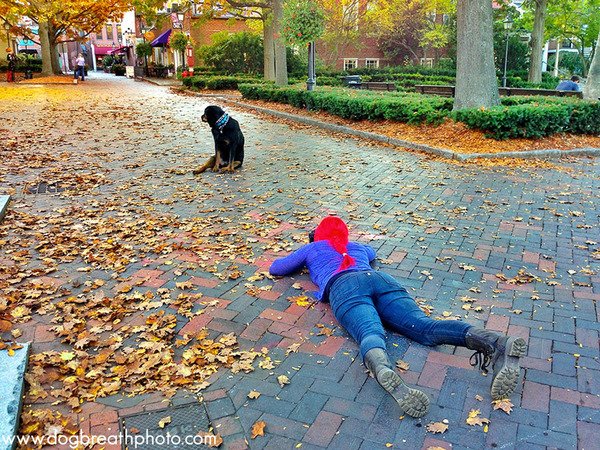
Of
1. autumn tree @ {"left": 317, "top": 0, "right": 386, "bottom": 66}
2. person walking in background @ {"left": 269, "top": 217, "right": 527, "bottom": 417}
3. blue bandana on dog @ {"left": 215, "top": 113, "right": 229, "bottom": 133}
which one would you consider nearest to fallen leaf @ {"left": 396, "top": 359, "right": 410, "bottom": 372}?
person walking in background @ {"left": 269, "top": 217, "right": 527, "bottom": 417}

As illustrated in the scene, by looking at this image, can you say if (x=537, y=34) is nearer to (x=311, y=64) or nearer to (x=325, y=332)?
(x=311, y=64)

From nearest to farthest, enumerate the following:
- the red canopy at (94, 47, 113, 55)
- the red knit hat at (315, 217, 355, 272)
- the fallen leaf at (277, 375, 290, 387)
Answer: the fallen leaf at (277, 375, 290, 387) → the red knit hat at (315, 217, 355, 272) → the red canopy at (94, 47, 113, 55)

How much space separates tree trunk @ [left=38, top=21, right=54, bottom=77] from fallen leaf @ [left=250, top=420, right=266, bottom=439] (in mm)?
37733

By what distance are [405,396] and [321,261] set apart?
1408 mm

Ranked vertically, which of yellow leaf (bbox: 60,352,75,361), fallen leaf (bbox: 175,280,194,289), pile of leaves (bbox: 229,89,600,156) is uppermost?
pile of leaves (bbox: 229,89,600,156)

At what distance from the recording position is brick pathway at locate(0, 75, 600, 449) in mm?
2689

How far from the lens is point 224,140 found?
7863mm

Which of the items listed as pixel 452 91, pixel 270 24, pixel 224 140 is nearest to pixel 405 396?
pixel 224 140

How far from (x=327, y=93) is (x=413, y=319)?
1215cm

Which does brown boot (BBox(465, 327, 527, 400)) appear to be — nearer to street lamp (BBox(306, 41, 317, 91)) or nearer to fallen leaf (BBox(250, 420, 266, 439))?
fallen leaf (BBox(250, 420, 266, 439))

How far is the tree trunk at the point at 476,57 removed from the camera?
10.4m

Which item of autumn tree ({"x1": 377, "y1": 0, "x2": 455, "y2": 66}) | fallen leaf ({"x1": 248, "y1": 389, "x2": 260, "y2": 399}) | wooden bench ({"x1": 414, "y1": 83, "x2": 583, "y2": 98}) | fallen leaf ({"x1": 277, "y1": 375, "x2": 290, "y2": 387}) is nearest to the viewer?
fallen leaf ({"x1": 248, "y1": 389, "x2": 260, "y2": 399})

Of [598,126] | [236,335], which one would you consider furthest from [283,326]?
[598,126]

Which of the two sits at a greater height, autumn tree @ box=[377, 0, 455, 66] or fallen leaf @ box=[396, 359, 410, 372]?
autumn tree @ box=[377, 0, 455, 66]
